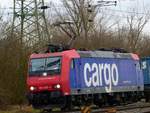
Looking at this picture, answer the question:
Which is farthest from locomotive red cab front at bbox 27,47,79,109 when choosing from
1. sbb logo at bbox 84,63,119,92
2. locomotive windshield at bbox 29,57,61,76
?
sbb logo at bbox 84,63,119,92

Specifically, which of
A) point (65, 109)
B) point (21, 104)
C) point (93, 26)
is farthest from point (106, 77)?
point (93, 26)

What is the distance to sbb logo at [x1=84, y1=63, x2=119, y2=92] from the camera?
2623cm

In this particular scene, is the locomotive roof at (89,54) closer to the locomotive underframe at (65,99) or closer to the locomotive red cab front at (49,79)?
the locomotive red cab front at (49,79)

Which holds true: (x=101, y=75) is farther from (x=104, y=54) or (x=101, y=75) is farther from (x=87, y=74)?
(x=87, y=74)

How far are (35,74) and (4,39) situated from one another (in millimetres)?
3975

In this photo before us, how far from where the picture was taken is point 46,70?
25.0 m

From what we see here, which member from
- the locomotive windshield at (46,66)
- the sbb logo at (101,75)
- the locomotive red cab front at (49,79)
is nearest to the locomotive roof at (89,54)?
the locomotive red cab front at (49,79)

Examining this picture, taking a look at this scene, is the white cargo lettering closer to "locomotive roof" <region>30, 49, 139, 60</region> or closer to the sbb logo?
the sbb logo

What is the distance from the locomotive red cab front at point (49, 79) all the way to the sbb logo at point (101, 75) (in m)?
1.45

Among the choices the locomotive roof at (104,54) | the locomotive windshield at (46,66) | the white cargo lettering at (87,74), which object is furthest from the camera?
the locomotive roof at (104,54)

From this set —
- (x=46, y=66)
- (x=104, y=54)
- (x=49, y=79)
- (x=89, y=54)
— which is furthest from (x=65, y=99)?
(x=104, y=54)

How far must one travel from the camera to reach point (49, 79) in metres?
24.6

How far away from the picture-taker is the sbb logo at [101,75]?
1033 inches

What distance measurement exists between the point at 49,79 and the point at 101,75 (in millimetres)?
3841
